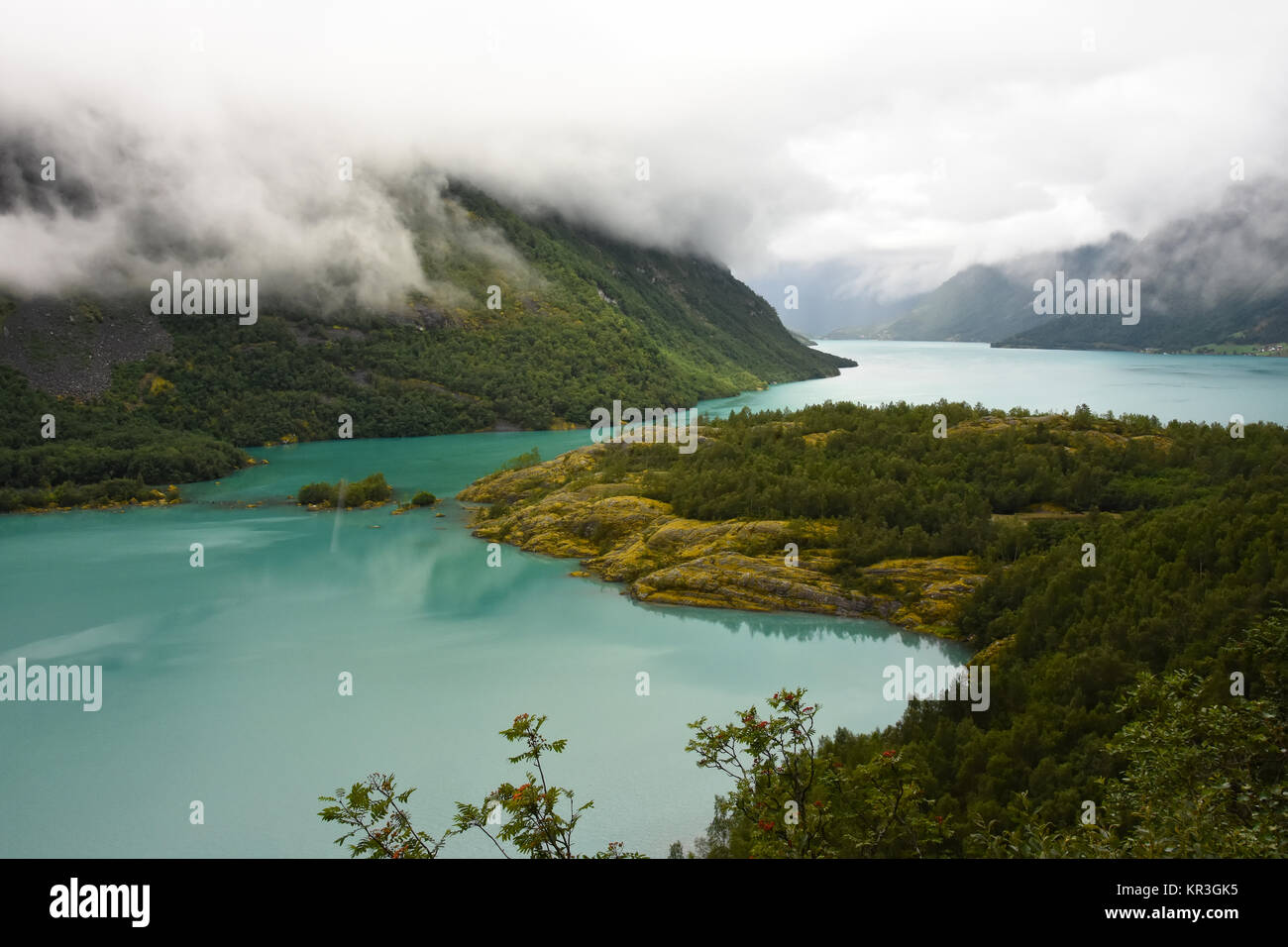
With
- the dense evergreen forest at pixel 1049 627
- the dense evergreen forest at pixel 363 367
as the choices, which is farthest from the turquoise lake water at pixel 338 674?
the dense evergreen forest at pixel 363 367

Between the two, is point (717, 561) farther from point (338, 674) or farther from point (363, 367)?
point (363, 367)

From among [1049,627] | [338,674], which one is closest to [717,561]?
[1049,627]

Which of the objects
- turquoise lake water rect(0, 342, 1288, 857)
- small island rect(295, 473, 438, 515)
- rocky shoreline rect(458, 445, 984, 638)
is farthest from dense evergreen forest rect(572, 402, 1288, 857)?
small island rect(295, 473, 438, 515)

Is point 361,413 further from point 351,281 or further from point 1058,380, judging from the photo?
point 1058,380

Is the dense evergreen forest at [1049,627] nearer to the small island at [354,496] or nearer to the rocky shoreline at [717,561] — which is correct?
the rocky shoreline at [717,561]
